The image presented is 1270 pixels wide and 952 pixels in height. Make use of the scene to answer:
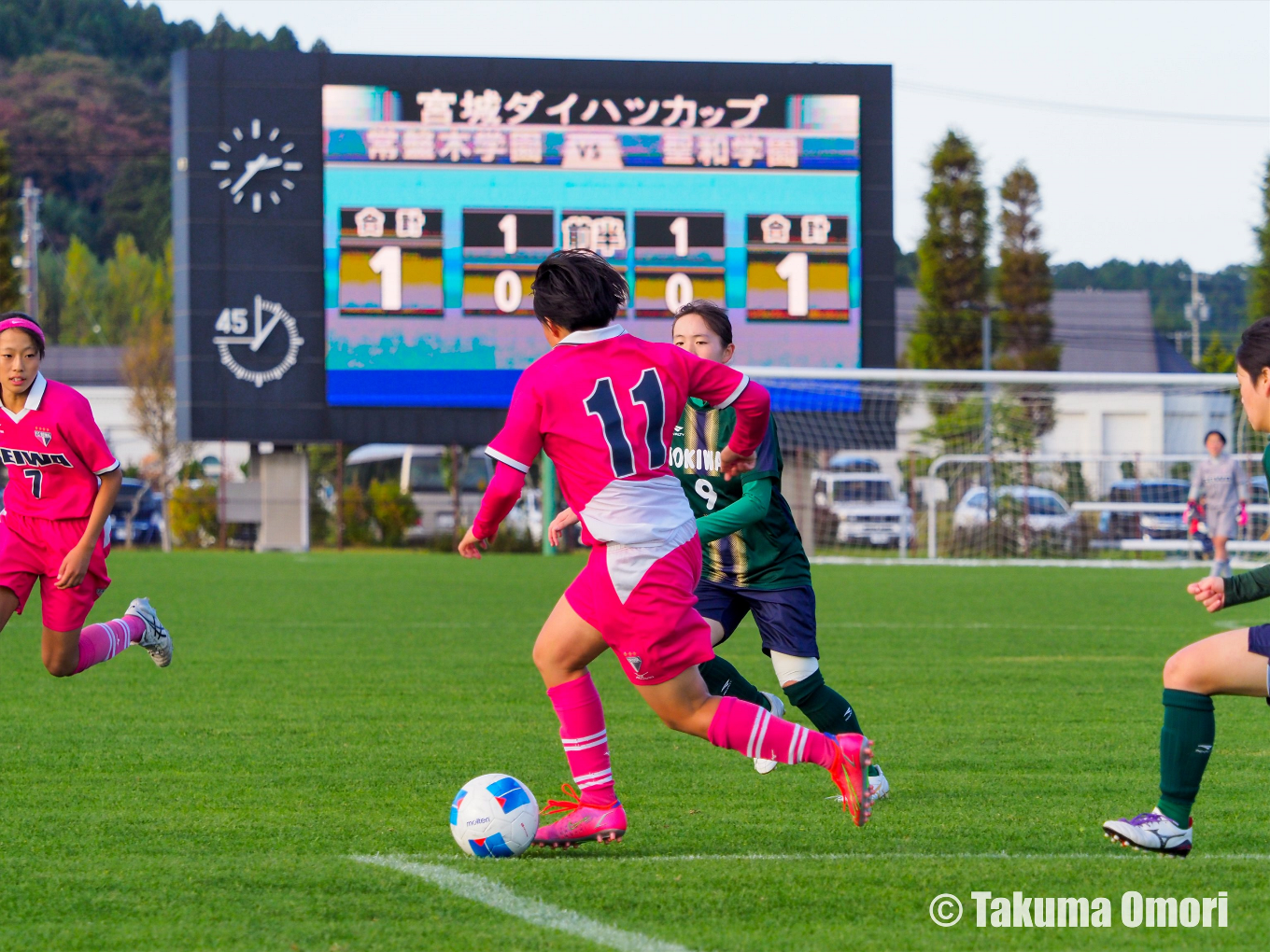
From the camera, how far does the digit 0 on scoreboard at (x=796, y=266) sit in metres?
21.8

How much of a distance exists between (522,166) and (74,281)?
57091 mm

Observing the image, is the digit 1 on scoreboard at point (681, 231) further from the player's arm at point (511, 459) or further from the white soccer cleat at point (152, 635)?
the player's arm at point (511, 459)

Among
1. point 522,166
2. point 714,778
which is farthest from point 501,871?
point 522,166

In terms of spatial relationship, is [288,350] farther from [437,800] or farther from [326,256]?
[437,800]

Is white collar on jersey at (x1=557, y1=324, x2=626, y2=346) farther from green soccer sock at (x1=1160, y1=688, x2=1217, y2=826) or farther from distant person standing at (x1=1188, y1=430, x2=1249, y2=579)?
distant person standing at (x1=1188, y1=430, x2=1249, y2=579)

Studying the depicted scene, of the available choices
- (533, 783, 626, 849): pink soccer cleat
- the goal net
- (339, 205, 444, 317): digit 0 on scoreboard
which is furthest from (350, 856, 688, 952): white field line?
(339, 205, 444, 317): digit 0 on scoreboard

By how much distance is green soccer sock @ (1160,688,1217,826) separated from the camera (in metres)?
3.89

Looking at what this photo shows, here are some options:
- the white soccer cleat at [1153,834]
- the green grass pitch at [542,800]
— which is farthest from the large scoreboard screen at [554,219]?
the white soccer cleat at [1153,834]

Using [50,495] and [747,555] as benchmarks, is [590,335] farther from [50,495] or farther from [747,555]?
[50,495]

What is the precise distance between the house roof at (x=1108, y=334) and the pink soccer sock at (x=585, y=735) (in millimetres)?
50182

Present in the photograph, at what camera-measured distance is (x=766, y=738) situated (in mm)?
3971

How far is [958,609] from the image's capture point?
14.0m

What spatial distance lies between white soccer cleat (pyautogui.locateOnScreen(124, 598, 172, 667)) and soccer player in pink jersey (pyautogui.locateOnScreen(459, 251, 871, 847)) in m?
3.44

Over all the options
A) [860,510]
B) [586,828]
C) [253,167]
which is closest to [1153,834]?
[586,828]
